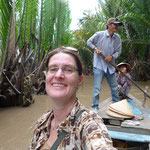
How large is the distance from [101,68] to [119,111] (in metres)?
1.29

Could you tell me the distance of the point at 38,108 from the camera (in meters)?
4.43

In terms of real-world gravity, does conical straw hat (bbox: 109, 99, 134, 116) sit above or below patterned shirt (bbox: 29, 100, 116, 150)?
below

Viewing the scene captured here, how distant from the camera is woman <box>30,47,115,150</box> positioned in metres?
0.84

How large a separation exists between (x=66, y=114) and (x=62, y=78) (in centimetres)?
22

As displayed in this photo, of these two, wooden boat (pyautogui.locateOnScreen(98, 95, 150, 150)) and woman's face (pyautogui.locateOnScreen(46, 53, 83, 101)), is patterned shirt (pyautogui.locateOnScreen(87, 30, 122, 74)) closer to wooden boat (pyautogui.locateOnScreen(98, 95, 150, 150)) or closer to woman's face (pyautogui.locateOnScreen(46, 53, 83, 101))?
wooden boat (pyautogui.locateOnScreen(98, 95, 150, 150))

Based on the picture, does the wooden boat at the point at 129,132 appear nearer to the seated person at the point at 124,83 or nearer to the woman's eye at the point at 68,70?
the woman's eye at the point at 68,70

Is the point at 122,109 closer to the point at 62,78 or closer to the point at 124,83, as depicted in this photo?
the point at 62,78

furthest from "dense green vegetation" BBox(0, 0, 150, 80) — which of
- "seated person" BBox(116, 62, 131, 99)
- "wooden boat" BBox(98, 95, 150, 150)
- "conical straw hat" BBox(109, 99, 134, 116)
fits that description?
"wooden boat" BBox(98, 95, 150, 150)

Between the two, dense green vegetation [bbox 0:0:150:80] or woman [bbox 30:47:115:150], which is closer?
woman [bbox 30:47:115:150]

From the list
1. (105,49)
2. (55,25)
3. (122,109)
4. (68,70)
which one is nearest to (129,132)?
(122,109)

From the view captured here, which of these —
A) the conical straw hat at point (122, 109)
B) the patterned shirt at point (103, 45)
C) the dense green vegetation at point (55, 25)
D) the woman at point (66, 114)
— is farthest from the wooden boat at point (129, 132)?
the dense green vegetation at point (55, 25)

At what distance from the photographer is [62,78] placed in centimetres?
105

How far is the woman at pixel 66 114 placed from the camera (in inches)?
33.2

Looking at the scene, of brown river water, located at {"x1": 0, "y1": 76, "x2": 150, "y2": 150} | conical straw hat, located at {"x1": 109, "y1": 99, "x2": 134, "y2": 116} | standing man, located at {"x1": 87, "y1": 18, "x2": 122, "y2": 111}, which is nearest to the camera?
conical straw hat, located at {"x1": 109, "y1": 99, "x2": 134, "y2": 116}
